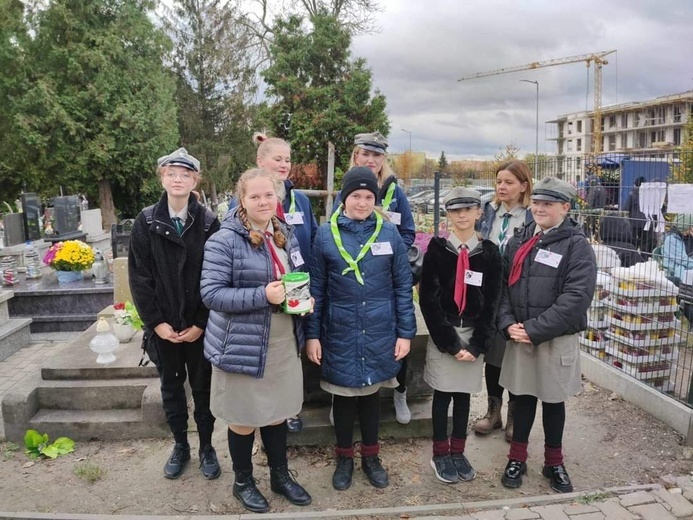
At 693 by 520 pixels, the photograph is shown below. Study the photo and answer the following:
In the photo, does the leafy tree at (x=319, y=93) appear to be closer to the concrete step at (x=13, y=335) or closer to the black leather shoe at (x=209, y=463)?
the concrete step at (x=13, y=335)

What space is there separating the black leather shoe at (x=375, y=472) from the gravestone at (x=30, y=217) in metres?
11.1

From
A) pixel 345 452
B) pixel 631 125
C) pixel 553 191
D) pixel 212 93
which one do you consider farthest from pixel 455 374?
pixel 631 125

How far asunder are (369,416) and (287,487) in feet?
2.08

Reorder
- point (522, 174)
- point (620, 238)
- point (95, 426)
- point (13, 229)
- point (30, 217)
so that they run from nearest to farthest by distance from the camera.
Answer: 1. point (522, 174)
2. point (95, 426)
3. point (620, 238)
4. point (13, 229)
5. point (30, 217)

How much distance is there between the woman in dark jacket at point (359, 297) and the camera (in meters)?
3.01

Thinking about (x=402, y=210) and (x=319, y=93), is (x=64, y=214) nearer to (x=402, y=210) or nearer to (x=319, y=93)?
(x=319, y=93)

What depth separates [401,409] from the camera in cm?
385

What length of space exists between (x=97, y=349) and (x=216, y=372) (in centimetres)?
188

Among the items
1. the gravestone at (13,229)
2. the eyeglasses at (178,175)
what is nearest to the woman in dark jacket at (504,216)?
the eyeglasses at (178,175)

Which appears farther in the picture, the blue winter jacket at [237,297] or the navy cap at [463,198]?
the navy cap at [463,198]

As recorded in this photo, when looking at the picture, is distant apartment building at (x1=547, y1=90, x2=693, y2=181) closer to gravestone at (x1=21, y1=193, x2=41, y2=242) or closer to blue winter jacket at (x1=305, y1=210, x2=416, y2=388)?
gravestone at (x1=21, y1=193, x2=41, y2=242)

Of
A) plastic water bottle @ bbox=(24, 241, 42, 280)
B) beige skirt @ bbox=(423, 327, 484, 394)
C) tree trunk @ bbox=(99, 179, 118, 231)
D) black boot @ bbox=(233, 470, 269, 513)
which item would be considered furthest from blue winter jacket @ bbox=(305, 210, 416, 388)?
tree trunk @ bbox=(99, 179, 118, 231)

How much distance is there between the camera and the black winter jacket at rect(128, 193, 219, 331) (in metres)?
3.10

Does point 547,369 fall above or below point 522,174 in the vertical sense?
below
